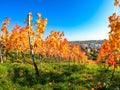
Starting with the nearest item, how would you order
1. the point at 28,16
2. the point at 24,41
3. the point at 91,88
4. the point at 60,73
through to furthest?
the point at 91,88 < the point at 60,73 < the point at 28,16 < the point at 24,41

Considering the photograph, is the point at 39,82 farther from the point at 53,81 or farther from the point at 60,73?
the point at 60,73

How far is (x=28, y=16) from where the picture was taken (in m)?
25.2

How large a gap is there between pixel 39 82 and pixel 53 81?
1.18 meters

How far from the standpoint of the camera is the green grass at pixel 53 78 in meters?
19.4

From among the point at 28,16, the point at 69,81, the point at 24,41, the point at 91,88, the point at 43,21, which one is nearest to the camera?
the point at 91,88

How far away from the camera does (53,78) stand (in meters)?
21.6

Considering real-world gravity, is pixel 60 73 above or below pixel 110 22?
below

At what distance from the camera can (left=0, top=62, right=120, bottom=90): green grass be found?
19362 mm

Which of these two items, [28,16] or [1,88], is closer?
[1,88]

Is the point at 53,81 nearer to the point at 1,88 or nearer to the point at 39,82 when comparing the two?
the point at 39,82

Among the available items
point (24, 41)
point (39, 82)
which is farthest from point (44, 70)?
point (24, 41)

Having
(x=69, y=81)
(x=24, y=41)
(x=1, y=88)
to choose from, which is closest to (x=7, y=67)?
(x=1, y=88)

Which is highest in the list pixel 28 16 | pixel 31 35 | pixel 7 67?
pixel 28 16

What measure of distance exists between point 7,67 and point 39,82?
4889 mm
